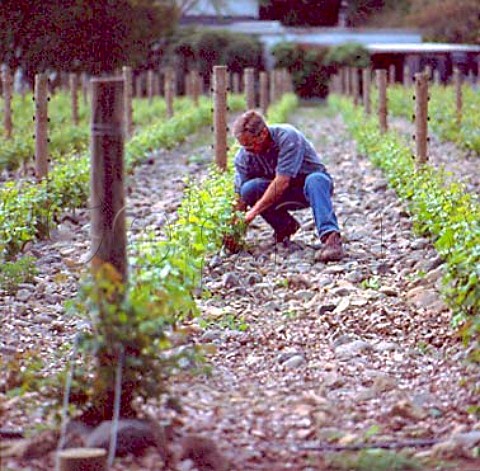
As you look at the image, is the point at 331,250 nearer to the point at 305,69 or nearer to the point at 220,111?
the point at 220,111

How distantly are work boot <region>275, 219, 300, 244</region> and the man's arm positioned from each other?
2.29 ft

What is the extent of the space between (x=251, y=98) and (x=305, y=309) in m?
11.0

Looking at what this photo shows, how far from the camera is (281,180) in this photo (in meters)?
10.7

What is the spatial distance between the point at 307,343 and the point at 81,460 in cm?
324

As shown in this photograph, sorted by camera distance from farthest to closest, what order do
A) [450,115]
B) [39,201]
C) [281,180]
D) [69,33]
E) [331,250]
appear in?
[69,33] → [450,115] → [39,201] → [331,250] → [281,180]

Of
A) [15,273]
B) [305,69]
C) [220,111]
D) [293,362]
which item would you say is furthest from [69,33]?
[293,362]

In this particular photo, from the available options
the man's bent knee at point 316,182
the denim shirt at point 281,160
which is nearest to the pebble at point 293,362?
the denim shirt at point 281,160

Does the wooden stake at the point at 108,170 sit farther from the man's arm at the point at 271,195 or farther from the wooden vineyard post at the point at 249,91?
the wooden vineyard post at the point at 249,91

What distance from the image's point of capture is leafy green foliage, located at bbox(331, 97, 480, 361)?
298 inches

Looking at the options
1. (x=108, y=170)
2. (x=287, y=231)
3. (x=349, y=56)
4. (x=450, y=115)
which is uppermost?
(x=108, y=170)

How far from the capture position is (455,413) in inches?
257

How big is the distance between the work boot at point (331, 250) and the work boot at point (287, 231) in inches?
22.2

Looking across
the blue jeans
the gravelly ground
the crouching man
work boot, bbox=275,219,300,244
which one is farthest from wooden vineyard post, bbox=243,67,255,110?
the crouching man

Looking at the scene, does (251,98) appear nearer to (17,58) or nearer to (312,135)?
(312,135)
